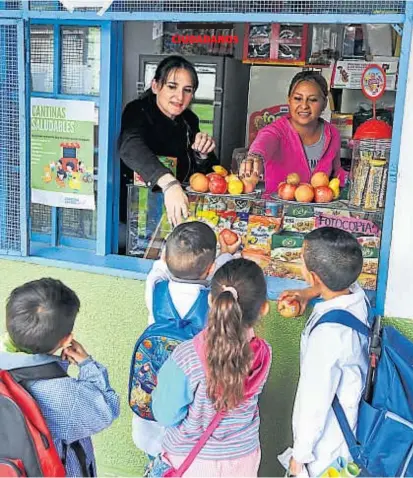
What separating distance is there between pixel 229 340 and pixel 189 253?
42 centimetres

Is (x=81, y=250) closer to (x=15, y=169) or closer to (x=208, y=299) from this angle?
(x=15, y=169)

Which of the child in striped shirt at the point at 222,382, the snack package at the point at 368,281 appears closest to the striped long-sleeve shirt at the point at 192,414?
the child in striped shirt at the point at 222,382

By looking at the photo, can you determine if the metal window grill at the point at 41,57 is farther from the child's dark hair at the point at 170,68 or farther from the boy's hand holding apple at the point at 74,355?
the boy's hand holding apple at the point at 74,355

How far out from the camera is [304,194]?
9.57 ft

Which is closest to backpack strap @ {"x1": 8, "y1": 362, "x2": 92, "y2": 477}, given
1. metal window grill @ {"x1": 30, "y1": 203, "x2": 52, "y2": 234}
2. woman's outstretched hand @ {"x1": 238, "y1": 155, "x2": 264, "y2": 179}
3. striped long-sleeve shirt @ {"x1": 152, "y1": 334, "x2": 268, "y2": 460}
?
striped long-sleeve shirt @ {"x1": 152, "y1": 334, "x2": 268, "y2": 460}

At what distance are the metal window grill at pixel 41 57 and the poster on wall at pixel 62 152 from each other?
0.08 m

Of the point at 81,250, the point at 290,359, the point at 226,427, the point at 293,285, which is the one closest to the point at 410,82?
the point at 293,285

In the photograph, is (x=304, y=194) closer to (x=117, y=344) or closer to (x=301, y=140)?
(x=301, y=140)

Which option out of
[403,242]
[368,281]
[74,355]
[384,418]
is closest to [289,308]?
[368,281]

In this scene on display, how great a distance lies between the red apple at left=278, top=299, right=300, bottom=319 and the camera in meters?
2.63

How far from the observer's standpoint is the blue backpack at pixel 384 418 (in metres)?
2.18

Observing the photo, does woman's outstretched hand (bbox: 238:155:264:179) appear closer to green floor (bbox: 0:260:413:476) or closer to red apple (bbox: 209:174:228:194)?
red apple (bbox: 209:174:228:194)

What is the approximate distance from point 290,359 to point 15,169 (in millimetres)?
1539

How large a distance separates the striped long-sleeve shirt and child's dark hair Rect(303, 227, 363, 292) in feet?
1.51
